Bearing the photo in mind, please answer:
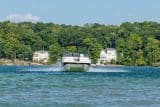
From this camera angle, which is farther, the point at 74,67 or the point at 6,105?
the point at 74,67

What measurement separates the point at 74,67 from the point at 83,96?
3169 inches

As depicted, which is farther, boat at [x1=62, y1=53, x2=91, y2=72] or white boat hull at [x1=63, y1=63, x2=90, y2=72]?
white boat hull at [x1=63, y1=63, x2=90, y2=72]

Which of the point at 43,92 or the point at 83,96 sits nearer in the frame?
the point at 83,96

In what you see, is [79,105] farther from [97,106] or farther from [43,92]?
[43,92]

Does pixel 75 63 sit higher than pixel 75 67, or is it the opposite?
pixel 75 63

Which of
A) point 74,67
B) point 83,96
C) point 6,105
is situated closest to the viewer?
point 6,105

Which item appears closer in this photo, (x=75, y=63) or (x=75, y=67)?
(x=75, y=63)

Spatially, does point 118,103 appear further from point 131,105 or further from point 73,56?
point 73,56

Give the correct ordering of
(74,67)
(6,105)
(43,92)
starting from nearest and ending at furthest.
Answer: (6,105) < (43,92) < (74,67)

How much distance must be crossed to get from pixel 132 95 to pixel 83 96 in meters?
4.03

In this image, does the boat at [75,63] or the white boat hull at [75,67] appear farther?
the white boat hull at [75,67]

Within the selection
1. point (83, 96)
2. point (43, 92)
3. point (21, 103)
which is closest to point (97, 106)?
point (21, 103)

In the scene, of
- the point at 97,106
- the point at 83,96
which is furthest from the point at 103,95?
the point at 97,106

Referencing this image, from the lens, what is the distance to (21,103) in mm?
48750
